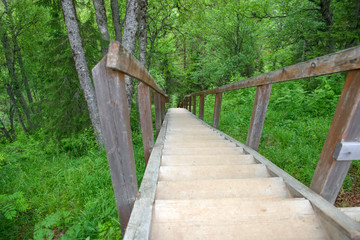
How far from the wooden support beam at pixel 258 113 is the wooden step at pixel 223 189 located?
101 centimetres

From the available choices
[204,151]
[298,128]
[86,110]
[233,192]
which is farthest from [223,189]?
[86,110]

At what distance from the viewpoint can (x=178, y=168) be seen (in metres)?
1.92

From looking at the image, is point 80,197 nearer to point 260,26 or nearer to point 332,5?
point 332,5

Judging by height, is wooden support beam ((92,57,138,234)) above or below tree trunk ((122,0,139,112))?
below

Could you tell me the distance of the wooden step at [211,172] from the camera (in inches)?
74.0

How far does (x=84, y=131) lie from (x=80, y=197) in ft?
8.71

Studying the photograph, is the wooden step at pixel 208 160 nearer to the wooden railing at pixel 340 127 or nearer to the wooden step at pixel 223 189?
the wooden step at pixel 223 189

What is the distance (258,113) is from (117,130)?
80.1 inches

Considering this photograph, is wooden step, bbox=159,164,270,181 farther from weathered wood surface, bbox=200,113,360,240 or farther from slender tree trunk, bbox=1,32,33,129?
slender tree trunk, bbox=1,32,33,129

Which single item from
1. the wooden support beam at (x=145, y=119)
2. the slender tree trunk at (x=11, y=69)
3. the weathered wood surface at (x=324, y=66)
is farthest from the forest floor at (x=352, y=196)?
the slender tree trunk at (x=11, y=69)

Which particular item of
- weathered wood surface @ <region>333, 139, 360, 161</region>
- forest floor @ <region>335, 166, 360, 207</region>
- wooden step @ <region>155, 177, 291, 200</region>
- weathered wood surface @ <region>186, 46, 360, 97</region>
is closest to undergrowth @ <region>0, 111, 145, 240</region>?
wooden step @ <region>155, 177, 291, 200</region>

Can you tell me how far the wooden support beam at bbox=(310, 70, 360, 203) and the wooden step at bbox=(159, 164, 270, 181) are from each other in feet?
1.77

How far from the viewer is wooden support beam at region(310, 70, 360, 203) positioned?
121 centimetres

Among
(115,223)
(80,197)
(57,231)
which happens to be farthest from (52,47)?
(115,223)
